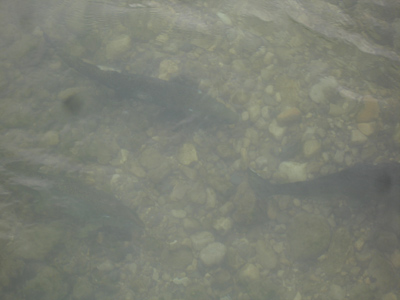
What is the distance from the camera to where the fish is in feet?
17.1

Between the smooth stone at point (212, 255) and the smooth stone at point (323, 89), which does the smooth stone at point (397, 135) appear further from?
the smooth stone at point (212, 255)

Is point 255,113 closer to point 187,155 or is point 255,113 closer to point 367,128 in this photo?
point 187,155

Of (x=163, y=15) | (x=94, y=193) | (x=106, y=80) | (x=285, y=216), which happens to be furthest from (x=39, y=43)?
(x=285, y=216)

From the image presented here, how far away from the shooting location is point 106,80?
520 cm

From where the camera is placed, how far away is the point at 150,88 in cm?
525

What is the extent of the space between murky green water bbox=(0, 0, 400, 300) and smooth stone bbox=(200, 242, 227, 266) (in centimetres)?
3

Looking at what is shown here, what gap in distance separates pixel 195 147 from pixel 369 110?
3.08 m

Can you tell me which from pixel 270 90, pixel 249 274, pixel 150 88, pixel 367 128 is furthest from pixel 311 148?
pixel 150 88

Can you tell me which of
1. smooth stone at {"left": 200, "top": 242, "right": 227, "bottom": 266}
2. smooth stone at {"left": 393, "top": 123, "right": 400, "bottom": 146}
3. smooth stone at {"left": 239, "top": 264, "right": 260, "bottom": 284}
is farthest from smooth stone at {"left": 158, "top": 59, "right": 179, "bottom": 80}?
smooth stone at {"left": 393, "top": 123, "right": 400, "bottom": 146}

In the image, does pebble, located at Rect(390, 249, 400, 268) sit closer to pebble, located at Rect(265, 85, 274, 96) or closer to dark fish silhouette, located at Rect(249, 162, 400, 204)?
dark fish silhouette, located at Rect(249, 162, 400, 204)

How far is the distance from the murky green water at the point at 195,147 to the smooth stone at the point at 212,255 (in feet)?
0.11

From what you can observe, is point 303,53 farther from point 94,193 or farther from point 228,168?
point 94,193

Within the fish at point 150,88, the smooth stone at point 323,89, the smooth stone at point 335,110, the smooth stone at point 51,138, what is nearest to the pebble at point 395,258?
the smooth stone at point 335,110

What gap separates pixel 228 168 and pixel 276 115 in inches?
52.8
